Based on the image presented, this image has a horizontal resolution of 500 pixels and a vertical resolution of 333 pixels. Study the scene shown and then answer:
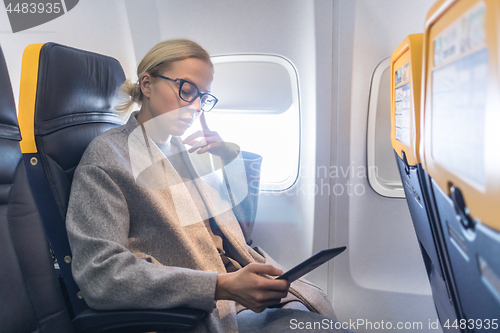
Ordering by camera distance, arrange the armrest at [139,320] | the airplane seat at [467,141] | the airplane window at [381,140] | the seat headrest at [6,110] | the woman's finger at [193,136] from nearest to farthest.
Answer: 1. the airplane seat at [467,141]
2. the armrest at [139,320]
3. the seat headrest at [6,110]
4. the woman's finger at [193,136]
5. the airplane window at [381,140]

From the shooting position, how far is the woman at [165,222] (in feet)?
2.77

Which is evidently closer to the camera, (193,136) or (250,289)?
(250,289)

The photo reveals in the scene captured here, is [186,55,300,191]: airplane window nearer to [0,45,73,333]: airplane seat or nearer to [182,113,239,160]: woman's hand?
[182,113,239,160]: woman's hand

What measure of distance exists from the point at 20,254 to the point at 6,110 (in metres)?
0.47

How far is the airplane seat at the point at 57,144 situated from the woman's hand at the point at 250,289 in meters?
0.10

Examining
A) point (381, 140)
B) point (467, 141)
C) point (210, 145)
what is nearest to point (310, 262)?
point (467, 141)

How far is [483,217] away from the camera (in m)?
0.37

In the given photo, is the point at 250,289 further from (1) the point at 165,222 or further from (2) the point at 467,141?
(2) the point at 467,141

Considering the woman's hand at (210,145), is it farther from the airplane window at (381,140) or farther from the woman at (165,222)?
the airplane window at (381,140)

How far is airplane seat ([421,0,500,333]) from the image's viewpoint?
0.34 m

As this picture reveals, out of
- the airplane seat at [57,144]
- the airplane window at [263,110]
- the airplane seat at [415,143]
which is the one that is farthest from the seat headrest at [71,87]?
the airplane seat at [415,143]

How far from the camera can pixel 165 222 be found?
1008 mm

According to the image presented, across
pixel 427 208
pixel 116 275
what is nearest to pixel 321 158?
pixel 427 208

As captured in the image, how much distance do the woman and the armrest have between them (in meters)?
0.02
